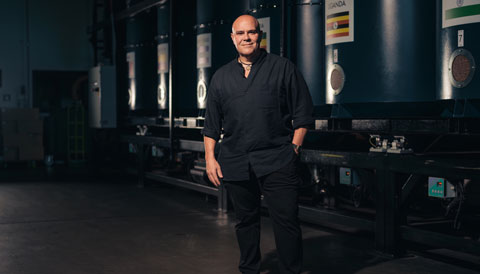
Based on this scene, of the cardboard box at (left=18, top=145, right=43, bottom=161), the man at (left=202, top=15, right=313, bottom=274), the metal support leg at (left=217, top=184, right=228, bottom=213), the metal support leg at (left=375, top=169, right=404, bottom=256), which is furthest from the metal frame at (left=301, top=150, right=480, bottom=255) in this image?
the cardboard box at (left=18, top=145, right=43, bottom=161)

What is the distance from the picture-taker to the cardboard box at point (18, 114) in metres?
Result: 13.7

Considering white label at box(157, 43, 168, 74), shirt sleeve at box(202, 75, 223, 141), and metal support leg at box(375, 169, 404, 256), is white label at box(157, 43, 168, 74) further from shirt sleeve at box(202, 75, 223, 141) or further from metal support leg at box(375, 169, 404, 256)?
shirt sleeve at box(202, 75, 223, 141)

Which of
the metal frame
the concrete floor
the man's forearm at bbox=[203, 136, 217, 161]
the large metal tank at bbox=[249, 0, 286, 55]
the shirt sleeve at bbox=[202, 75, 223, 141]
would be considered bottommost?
the concrete floor

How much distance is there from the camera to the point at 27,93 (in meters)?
15.1

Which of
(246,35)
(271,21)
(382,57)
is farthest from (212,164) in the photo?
(271,21)

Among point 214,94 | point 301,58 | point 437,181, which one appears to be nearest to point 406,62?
point 437,181

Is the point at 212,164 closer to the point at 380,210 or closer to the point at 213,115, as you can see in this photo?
the point at 213,115

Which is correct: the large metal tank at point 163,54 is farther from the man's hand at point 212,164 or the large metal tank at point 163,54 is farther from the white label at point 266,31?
the man's hand at point 212,164

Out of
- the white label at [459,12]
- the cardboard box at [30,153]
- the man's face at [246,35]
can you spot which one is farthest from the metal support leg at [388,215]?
the cardboard box at [30,153]

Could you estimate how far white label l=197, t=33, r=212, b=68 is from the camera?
7.77 metres

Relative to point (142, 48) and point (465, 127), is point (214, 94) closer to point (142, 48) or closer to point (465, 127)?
point (465, 127)

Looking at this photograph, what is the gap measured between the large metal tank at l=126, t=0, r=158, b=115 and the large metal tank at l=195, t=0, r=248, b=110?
2530 mm

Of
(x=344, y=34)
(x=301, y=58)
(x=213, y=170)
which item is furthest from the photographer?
(x=301, y=58)

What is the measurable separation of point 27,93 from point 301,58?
1078 cm
